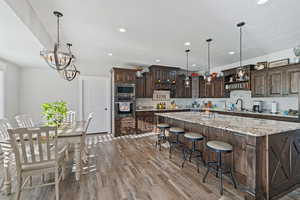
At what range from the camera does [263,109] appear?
186 inches

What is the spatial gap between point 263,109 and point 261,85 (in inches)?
35.7

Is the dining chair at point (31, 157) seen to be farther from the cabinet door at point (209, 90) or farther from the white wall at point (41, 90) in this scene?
the cabinet door at point (209, 90)

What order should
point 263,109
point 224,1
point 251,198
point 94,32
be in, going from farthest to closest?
point 263,109
point 94,32
point 224,1
point 251,198

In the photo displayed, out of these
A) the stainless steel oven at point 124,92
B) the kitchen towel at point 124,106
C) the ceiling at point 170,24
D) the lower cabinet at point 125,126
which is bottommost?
the lower cabinet at point 125,126

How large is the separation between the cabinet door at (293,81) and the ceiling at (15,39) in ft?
19.6

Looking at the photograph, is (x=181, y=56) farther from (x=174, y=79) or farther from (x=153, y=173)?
(x=153, y=173)

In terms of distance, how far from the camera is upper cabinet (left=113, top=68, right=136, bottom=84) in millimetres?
5289

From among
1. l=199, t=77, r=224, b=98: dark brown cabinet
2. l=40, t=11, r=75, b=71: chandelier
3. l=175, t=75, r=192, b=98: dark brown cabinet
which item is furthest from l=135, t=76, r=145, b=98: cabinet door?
l=40, t=11, r=75, b=71: chandelier

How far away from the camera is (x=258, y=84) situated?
450cm

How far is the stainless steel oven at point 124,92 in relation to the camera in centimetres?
528

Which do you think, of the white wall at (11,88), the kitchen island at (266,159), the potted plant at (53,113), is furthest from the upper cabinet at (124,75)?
the kitchen island at (266,159)

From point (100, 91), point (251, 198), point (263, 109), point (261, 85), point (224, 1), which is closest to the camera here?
point (251, 198)

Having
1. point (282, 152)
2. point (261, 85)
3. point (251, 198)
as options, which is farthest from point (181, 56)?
point (251, 198)

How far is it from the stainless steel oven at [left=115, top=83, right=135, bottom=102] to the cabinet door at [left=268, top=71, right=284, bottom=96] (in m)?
4.54
